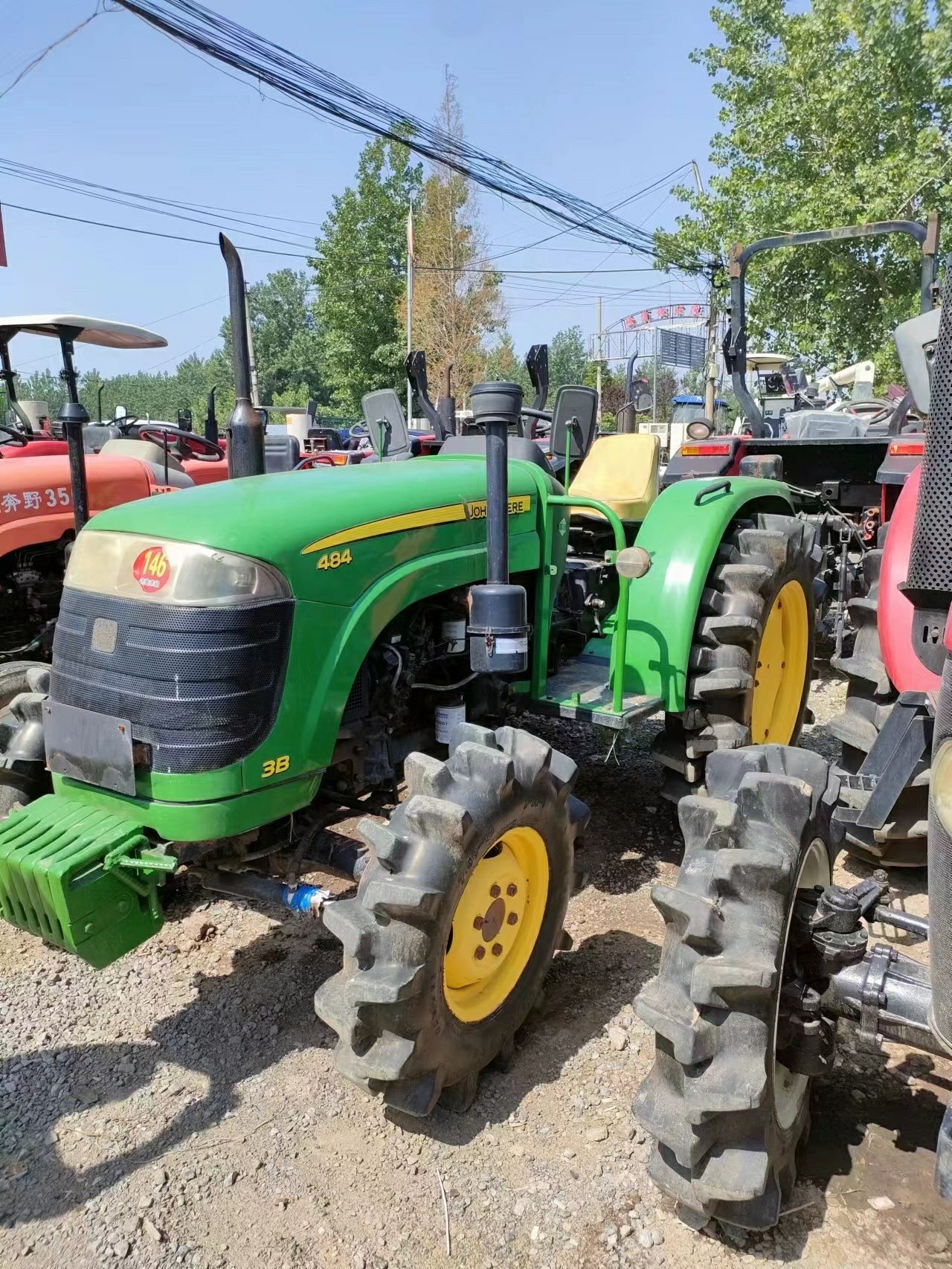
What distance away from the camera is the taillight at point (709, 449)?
624 centimetres

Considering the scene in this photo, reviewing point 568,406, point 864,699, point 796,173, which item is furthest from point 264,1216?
point 796,173

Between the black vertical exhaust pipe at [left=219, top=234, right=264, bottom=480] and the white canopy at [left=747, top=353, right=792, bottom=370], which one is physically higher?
the white canopy at [left=747, top=353, right=792, bottom=370]

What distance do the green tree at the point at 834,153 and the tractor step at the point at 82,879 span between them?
12.5 metres

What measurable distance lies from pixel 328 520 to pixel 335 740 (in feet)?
1.89

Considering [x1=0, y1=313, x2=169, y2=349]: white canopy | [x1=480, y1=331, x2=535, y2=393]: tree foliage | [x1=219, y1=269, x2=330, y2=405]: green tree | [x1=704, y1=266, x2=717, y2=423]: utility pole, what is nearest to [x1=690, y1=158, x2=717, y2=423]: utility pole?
[x1=704, y1=266, x2=717, y2=423]: utility pole

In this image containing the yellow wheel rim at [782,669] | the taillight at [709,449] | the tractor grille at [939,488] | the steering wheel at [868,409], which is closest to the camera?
the tractor grille at [939,488]

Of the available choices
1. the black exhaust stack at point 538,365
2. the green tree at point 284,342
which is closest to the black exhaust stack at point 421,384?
the black exhaust stack at point 538,365

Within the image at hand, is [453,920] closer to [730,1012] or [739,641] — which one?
[730,1012]

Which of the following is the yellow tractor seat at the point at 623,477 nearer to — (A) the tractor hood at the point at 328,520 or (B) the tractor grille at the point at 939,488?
(A) the tractor hood at the point at 328,520

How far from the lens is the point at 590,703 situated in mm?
3172

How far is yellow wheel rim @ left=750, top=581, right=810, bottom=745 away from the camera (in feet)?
12.7

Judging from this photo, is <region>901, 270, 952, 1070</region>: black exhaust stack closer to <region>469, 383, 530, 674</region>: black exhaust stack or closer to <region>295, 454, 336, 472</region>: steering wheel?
<region>469, 383, 530, 674</region>: black exhaust stack

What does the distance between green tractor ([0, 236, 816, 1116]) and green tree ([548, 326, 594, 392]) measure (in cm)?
5533

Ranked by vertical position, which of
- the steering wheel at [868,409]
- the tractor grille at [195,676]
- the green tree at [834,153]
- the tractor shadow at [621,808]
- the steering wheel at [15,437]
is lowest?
the tractor shadow at [621,808]
